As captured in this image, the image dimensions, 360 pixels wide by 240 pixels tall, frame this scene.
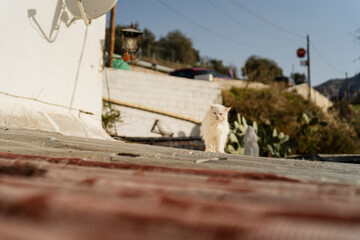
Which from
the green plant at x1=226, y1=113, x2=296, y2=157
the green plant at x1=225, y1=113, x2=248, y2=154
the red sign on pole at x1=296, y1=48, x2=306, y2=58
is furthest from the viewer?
the red sign on pole at x1=296, y1=48, x2=306, y2=58

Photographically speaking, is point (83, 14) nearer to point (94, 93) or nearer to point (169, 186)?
point (94, 93)

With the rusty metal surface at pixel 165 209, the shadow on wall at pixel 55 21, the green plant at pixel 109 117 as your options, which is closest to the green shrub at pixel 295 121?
the green plant at pixel 109 117

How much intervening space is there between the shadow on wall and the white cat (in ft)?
8.89

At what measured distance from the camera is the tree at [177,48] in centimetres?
4131

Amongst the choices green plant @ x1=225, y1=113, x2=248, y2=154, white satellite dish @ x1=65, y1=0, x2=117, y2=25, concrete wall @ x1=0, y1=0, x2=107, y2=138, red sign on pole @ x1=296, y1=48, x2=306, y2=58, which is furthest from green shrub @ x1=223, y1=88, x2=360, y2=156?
red sign on pole @ x1=296, y1=48, x2=306, y2=58

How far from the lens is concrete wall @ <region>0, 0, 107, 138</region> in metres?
3.66

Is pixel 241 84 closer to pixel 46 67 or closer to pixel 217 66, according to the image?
pixel 46 67

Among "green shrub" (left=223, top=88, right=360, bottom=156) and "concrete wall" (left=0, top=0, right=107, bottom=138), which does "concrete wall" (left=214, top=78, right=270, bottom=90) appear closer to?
"green shrub" (left=223, top=88, right=360, bottom=156)

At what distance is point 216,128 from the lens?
4.83 m

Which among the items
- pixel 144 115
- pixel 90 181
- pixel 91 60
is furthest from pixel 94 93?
pixel 90 181

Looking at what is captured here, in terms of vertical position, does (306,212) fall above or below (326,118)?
below

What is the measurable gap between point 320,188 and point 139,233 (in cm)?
55

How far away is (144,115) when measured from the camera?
11102 mm

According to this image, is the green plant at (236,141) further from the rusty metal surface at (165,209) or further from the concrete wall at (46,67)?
the rusty metal surface at (165,209)
